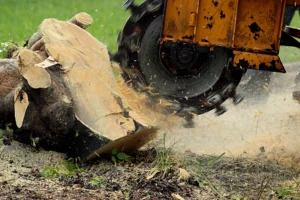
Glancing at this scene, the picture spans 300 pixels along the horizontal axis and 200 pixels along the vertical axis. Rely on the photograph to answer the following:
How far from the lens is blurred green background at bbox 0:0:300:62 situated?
1222cm

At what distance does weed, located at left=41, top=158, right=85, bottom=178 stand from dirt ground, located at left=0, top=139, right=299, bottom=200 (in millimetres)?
16

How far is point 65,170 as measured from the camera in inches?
215

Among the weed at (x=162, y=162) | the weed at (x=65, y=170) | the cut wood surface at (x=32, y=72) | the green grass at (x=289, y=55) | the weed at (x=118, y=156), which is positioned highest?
the cut wood surface at (x=32, y=72)

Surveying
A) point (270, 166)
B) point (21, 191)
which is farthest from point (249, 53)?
point (21, 191)

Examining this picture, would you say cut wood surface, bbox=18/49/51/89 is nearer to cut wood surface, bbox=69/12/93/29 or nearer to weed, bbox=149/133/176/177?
weed, bbox=149/133/176/177

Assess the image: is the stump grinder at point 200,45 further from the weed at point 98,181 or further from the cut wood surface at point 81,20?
the weed at point 98,181

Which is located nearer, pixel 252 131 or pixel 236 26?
pixel 236 26

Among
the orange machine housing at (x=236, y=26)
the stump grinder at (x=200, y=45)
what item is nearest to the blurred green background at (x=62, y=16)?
the stump grinder at (x=200, y=45)

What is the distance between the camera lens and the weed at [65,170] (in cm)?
529

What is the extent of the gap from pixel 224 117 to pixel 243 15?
5.39 ft

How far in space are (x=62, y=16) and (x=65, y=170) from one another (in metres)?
10.1

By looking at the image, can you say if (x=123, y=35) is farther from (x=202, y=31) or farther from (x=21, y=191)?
(x=21, y=191)

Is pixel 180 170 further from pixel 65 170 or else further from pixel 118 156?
pixel 65 170

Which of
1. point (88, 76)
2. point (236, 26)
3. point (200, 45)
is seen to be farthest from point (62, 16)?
point (88, 76)
